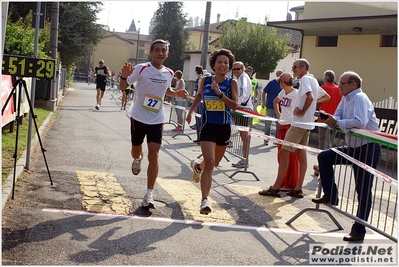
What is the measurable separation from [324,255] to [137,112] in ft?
9.26

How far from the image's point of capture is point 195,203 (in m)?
7.34

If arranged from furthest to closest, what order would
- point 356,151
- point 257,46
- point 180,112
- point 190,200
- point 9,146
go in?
point 257,46
point 180,112
point 9,146
point 190,200
point 356,151

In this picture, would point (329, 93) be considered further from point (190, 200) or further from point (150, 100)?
point (150, 100)

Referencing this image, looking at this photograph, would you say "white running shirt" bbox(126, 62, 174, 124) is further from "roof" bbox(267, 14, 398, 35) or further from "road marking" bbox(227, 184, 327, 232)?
"roof" bbox(267, 14, 398, 35)

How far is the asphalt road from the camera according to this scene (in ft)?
16.6

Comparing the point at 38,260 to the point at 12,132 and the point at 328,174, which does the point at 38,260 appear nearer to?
the point at 328,174

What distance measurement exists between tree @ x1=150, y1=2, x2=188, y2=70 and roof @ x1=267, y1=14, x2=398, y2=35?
173ft

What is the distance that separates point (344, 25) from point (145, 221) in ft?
74.4

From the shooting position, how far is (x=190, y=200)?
24.6 ft

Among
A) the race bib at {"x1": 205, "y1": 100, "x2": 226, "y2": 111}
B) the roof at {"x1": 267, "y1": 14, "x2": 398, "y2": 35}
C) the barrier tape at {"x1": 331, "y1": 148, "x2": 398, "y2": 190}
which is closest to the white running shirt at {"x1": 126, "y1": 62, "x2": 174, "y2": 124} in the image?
the race bib at {"x1": 205, "y1": 100, "x2": 226, "y2": 111}

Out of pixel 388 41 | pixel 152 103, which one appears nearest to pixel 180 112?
pixel 152 103

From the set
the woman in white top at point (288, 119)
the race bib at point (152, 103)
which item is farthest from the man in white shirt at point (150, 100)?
the woman in white top at point (288, 119)

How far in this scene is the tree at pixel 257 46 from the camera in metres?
37.8

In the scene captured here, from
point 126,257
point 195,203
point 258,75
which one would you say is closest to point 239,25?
point 258,75
